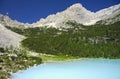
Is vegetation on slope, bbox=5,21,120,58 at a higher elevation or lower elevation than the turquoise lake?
higher

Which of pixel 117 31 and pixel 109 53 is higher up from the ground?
pixel 117 31

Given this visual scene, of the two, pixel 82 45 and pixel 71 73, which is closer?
pixel 71 73

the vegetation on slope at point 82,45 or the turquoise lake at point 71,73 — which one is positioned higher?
the vegetation on slope at point 82,45

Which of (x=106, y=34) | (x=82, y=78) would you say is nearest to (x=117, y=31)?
(x=106, y=34)

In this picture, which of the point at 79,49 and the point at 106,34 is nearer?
the point at 79,49

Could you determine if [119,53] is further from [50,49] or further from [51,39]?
[51,39]

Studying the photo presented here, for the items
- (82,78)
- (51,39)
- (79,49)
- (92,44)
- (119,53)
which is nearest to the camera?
(82,78)

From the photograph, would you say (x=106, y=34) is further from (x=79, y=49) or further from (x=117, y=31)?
(x=79, y=49)

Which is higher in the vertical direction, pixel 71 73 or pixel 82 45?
pixel 82 45

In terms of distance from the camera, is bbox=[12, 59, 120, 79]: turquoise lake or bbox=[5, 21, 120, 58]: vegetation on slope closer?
bbox=[12, 59, 120, 79]: turquoise lake

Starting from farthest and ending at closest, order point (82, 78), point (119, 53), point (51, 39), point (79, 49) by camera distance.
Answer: point (51, 39) < point (79, 49) < point (119, 53) < point (82, 78)

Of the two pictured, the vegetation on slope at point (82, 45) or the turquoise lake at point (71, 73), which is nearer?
the turquoise lake at point (71, 73)
